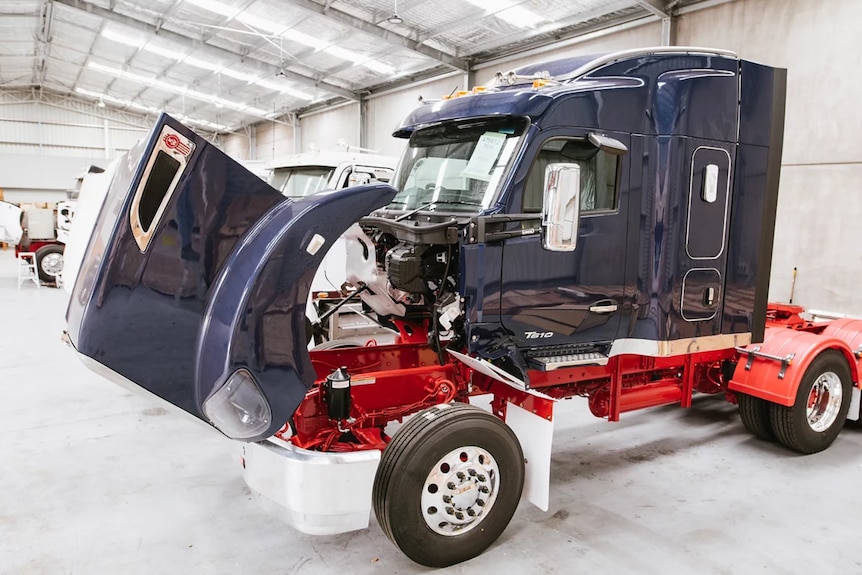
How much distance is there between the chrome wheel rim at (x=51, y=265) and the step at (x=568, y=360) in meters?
14.4

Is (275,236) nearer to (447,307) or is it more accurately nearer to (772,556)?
(447,307)

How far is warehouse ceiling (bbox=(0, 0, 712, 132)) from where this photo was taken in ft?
37.7

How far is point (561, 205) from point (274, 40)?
13.6 metres

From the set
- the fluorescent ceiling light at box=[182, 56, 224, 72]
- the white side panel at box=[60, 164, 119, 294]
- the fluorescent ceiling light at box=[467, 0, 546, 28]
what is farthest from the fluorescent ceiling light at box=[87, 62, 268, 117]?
the white side panel at box=[60, 164, 119, 294]

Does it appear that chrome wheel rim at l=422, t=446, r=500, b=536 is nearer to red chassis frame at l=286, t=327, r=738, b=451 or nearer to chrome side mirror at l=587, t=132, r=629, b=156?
red chassis frame at l=286, t=327, r=738, b=451

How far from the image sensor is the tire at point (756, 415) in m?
4.84


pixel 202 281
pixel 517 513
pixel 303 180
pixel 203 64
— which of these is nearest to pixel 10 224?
pixel 203 64

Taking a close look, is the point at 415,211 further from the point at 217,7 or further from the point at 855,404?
the point at 217,7

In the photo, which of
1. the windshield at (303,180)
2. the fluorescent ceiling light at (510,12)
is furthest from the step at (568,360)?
the fluorescent ceiling light at (510,12)

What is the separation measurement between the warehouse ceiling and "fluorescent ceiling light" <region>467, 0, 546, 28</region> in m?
0.03

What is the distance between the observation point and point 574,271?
3627 millimetres

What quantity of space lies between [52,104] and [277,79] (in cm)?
1654

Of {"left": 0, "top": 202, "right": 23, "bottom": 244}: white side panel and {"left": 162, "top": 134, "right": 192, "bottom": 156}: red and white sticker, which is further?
{"left": 0, "top": 202, "right": 23, "bottom": 244}: white side panel

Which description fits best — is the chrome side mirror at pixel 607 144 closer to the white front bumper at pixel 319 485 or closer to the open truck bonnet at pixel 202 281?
the open truck bonnet at pixel 202 281
